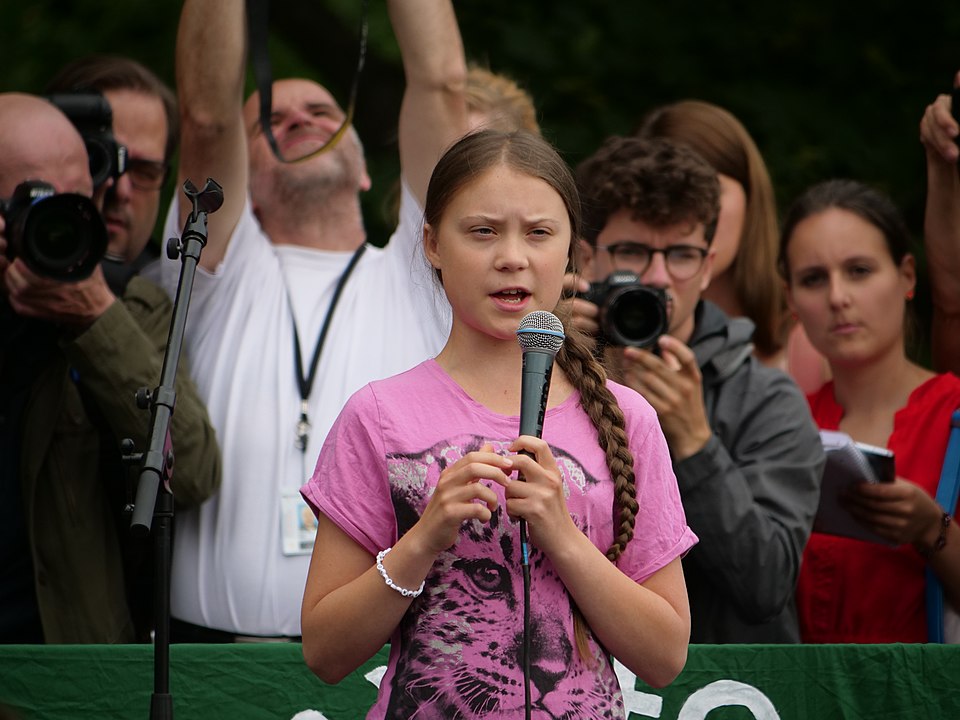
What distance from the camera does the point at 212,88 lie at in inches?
142

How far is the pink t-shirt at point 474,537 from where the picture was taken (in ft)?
7.30

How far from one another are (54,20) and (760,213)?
508 cm

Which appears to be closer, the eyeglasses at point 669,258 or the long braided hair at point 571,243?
the long braided hair at point 571,243

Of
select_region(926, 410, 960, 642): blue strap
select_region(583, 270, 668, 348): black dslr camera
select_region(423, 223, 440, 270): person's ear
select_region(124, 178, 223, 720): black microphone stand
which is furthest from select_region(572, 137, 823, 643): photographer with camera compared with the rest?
select_region(124, 178, 223, 720): black microphone stand

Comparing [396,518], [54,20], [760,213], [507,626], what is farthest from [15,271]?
[54,20]

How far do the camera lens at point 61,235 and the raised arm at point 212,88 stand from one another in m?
0.39

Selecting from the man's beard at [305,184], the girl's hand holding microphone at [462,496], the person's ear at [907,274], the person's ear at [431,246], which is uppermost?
the man's beard at [305,184]

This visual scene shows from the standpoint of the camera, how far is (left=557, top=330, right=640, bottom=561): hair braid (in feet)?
7.57

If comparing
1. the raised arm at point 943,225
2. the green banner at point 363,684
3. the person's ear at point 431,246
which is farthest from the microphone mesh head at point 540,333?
the raised arm at point 943,225

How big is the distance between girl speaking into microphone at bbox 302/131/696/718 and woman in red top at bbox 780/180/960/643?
150cm

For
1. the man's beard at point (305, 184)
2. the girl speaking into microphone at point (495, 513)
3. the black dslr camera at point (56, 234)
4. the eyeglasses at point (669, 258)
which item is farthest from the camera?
the man's beard at point (305, 184)

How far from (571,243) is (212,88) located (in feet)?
4.70

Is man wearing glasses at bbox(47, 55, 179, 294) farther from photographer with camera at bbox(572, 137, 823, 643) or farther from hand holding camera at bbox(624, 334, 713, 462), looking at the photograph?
hand holding camera at bbox(624, 334, 713, 462)

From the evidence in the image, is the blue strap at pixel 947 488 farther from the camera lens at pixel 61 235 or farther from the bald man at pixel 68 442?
the camera lens at pixel 61 235
